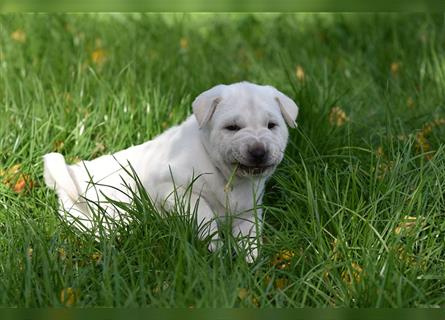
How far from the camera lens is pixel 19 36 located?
7.38 m

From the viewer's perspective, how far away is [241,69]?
731cm

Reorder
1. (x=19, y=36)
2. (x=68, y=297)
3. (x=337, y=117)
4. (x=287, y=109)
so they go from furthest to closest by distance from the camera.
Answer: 1. (x=19, y=36)
2. (x=337, y=117)
3. (x=287, y=109)
4. (x=68, y=297)

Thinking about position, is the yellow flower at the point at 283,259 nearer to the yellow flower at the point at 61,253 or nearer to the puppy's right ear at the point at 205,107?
the puppy's right ear at the point at 205,107

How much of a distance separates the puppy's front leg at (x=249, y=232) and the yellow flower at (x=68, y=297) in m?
0.85

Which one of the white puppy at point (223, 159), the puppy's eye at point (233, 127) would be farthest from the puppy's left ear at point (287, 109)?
the puppy's eye at point (233, 127)

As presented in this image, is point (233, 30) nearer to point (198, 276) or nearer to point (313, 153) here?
point (313, 153)

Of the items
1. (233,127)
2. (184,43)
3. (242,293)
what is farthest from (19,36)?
(242,293)

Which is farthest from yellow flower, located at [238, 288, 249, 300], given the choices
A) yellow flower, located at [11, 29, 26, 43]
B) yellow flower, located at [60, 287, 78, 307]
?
yellow flower, located at [11, 29, 26, 43]

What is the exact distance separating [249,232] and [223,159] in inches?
15.6

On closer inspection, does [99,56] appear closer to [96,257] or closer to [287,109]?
[287,109]

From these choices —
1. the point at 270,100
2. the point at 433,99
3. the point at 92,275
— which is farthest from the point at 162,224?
the point at 433,99

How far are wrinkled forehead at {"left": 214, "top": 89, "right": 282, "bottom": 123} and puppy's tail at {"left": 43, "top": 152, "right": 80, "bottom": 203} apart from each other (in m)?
1.08

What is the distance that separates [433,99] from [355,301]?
124 inches

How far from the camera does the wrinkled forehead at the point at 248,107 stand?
4246 millimetres
